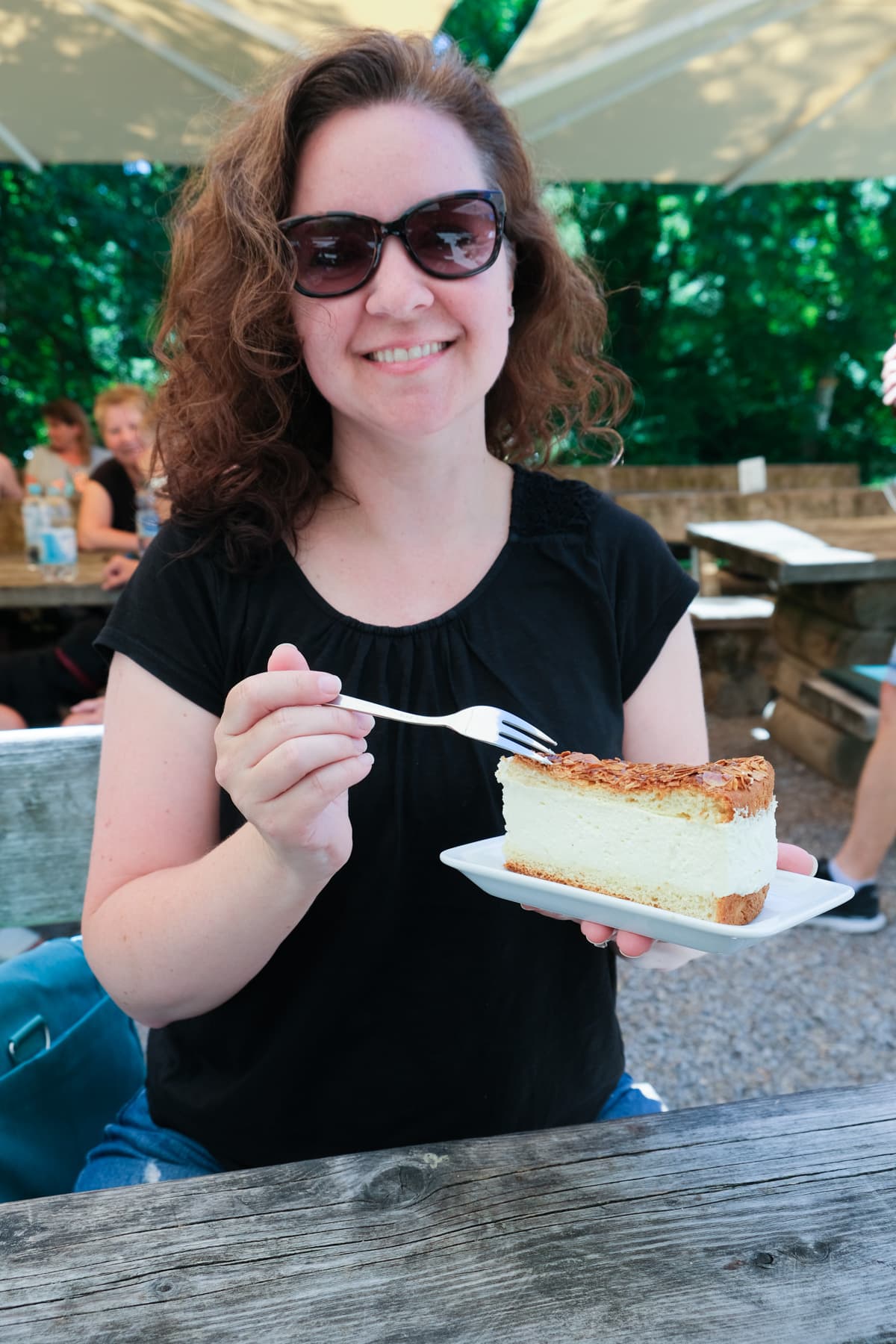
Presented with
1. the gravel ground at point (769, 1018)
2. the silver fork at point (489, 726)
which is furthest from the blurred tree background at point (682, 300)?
the silver fork at point (489, 726)

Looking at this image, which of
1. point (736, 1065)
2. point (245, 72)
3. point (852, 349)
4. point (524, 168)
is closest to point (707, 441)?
point (852, 349)

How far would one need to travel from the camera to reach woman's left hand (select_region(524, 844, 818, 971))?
1067 millimetres

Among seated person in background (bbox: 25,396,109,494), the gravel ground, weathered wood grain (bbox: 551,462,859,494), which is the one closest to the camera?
the gravel ground

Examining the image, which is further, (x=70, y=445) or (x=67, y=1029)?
(x=70, y=445)

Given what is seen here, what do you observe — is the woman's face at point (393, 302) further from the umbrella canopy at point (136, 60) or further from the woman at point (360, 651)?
the umbrella canopy at point (136, 60)

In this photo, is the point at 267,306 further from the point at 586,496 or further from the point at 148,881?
the point at 148,881

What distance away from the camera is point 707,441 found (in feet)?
41.7

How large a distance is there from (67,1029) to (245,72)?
226 inches

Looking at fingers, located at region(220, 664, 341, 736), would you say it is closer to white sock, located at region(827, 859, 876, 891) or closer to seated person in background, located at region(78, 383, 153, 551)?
white sock, located at region(827, 859, 876, 891)

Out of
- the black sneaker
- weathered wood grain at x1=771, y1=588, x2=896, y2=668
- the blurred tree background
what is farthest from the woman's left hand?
the blurred tree background

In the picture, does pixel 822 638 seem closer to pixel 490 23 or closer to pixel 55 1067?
pixel 55 1067

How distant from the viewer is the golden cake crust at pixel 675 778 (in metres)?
1.13

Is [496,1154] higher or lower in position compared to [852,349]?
lower

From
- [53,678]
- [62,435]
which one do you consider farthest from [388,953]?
[62,435]
